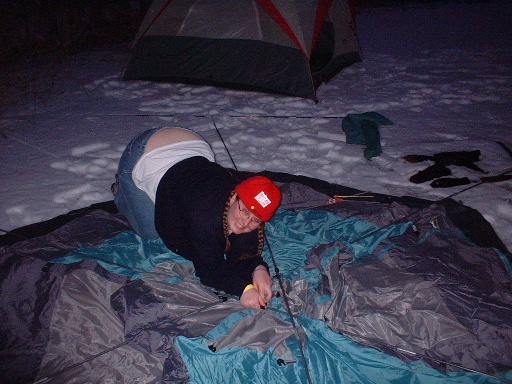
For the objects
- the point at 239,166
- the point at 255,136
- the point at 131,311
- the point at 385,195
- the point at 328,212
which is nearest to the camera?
the point at 131,311

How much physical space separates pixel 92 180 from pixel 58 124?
162 cm

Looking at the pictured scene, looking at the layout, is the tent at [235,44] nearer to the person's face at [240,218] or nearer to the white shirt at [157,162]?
the white shirt at [157,162]

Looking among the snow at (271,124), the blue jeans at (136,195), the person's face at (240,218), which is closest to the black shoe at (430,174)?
the snow at (271,124)

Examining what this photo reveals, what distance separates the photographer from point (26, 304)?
181 cm

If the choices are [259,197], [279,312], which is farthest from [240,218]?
[279,312]

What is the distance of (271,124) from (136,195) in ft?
7.96

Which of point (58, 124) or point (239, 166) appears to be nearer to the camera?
point (239, 166)

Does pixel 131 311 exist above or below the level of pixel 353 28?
below

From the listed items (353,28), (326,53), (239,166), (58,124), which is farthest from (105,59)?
(239,166)

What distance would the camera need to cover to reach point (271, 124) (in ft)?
13.6

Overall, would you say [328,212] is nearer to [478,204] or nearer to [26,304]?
[478,204]

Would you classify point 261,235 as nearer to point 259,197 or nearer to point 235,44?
point 259,197

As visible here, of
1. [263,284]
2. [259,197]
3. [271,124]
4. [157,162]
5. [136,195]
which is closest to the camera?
[259,197]

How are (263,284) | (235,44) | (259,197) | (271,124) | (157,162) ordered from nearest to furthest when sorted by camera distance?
(259,197), (263,284), (157,162), (271,124), (235,44)
